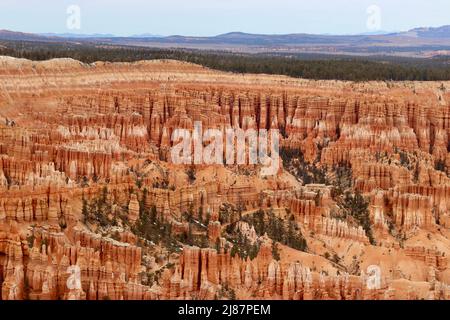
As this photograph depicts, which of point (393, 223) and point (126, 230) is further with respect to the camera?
point (393, 223)

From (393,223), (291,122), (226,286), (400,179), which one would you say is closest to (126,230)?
(226,286)

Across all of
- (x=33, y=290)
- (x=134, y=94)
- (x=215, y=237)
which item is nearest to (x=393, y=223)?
(x=215, y=237)

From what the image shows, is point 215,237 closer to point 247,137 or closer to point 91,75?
point 247,137

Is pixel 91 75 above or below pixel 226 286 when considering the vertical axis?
above

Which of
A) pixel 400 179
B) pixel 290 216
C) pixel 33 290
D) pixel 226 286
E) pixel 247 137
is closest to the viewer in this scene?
pixel 33 290

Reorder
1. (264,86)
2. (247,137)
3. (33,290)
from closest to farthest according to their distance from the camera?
(33,290), (247,137), (264,86)

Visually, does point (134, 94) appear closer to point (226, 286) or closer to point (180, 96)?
point (180, 96)
